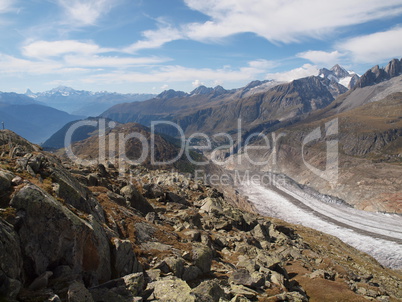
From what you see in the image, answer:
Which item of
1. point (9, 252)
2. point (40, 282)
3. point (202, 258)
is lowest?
point (202, 258)

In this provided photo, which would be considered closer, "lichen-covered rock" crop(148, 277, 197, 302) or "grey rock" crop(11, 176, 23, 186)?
"lichen-covered rock" crop(148, 277, 197, 302)

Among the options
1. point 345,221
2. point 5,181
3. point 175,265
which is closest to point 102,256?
point 175,265

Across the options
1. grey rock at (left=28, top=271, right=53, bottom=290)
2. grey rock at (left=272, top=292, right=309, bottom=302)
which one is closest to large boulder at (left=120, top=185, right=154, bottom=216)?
grey rock at (left=272, top=292, right=309, bottom=302)

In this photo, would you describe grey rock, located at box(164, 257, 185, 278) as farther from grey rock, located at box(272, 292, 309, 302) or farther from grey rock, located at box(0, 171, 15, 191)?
grey rock, located at box(0, 171, 15, 191)

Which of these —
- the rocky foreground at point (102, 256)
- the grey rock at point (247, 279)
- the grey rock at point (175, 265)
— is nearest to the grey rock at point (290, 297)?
the rocky foreground at point (102, 256)

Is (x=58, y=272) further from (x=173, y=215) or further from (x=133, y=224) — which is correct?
(x=173, y=215)

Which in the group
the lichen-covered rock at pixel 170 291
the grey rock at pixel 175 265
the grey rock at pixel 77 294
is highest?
the grey rock at pixel 77 294

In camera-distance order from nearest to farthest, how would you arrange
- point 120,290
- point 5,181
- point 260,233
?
point 120,290 → point 5,181 → point 260,233

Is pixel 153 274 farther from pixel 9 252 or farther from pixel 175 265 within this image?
pixel 9 252

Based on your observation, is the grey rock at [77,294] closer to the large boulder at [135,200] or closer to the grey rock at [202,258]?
the grey rock at [202,258]

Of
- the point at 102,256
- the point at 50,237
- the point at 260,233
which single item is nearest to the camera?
the point at 50,237
